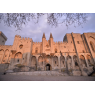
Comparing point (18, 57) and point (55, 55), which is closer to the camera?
point (18, 57)

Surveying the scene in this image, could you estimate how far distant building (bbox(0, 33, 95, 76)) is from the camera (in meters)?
18.2

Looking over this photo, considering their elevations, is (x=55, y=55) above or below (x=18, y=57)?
above

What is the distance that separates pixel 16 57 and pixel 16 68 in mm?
4392

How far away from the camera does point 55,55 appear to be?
20359mm

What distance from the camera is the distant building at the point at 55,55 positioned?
1815cm

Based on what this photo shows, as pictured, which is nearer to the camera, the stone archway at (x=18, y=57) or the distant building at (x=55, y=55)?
the distant building at (x=55, y=55)

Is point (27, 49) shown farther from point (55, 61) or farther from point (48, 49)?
point (55, 61)

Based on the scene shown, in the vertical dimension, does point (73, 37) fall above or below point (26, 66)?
above

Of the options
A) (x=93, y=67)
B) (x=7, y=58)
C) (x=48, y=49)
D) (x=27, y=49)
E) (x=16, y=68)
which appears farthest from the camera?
(x=7, y=58)

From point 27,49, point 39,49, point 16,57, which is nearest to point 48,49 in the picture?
point 39,49

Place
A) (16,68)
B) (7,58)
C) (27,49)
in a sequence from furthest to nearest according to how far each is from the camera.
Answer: (7,58), (27,49), (16,68)

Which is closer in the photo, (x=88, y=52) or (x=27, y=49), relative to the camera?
(x=27, y=49)

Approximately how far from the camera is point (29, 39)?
21.9 metres

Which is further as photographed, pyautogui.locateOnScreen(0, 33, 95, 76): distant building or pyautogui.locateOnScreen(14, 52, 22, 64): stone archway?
pyautogui.locateOnScreen(14, 52, 22, 64): stone archway
